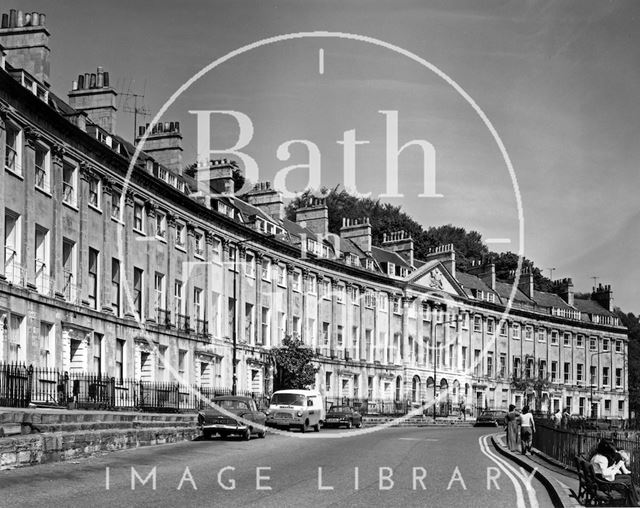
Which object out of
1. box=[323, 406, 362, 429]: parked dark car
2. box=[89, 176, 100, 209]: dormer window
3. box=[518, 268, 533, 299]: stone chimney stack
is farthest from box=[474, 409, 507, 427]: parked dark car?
box=[518, 268, 533, 299]: stone chimney stack

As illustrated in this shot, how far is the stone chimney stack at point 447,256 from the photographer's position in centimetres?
9488

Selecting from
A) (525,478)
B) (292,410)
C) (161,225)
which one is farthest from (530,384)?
(525,478)

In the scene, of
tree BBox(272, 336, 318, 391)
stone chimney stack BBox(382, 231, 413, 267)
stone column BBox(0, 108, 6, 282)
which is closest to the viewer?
stone column BBox(0, 108, 6, 282)

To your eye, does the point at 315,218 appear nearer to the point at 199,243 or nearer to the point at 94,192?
the point at 199,243

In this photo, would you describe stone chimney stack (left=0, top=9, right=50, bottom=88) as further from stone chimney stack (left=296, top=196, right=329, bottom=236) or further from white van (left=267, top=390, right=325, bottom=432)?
stone chimney stack (left=296, top=196, right=329, bottom=236)

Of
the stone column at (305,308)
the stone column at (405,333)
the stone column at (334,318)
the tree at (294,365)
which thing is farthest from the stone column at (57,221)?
the stone column at (405,333)

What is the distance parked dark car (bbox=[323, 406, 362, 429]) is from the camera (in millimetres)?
50531

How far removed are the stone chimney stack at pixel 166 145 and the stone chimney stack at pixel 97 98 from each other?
8729 mm

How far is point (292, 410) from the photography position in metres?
41.4

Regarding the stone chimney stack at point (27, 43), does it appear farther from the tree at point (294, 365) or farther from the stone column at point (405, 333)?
the stone column at point (405, 333)

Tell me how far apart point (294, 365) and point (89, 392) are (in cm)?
2464

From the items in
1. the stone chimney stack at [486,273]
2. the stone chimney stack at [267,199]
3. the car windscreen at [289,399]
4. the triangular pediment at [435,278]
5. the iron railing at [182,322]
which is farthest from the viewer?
the stone chimney stack at [486,273]

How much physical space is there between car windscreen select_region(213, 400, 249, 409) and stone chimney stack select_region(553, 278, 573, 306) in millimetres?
86842

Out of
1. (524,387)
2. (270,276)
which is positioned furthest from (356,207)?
(270,276)
